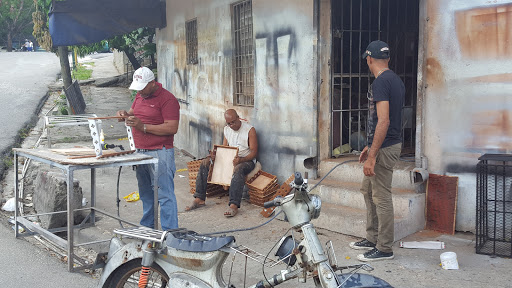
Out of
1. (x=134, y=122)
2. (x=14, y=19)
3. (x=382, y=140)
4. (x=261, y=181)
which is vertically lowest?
(x=261, y=181)

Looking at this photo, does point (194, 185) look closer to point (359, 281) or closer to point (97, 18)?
point (97, 18)

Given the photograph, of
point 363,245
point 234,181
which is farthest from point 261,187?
point 363,245

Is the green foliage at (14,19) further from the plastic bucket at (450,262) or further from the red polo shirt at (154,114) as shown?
the plastic bucket at (450,262)

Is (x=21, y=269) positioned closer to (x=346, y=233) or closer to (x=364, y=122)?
(x=346, y=233)

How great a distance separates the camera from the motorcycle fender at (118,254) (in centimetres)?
361

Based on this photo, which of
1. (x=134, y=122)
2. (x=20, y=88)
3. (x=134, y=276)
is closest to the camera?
(x=134, y=276)

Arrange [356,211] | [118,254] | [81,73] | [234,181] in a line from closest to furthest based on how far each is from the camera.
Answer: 1. [118,254]
2. [356,211]
3. [234,181]
4. [81,73]

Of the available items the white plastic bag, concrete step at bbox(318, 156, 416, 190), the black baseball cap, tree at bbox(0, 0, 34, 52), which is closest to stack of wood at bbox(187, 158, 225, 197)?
concrete step at bbox(318, 156, 416, 190)

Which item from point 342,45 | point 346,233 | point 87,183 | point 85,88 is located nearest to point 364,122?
point 342,45

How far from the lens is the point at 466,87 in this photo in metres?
5.63

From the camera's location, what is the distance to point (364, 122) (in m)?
7.71

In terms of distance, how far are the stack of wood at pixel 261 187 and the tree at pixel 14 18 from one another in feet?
161

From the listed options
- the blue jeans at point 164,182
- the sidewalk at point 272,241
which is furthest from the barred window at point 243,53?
the blue jeans at point 164,182

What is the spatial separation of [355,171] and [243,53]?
301 centimetres
